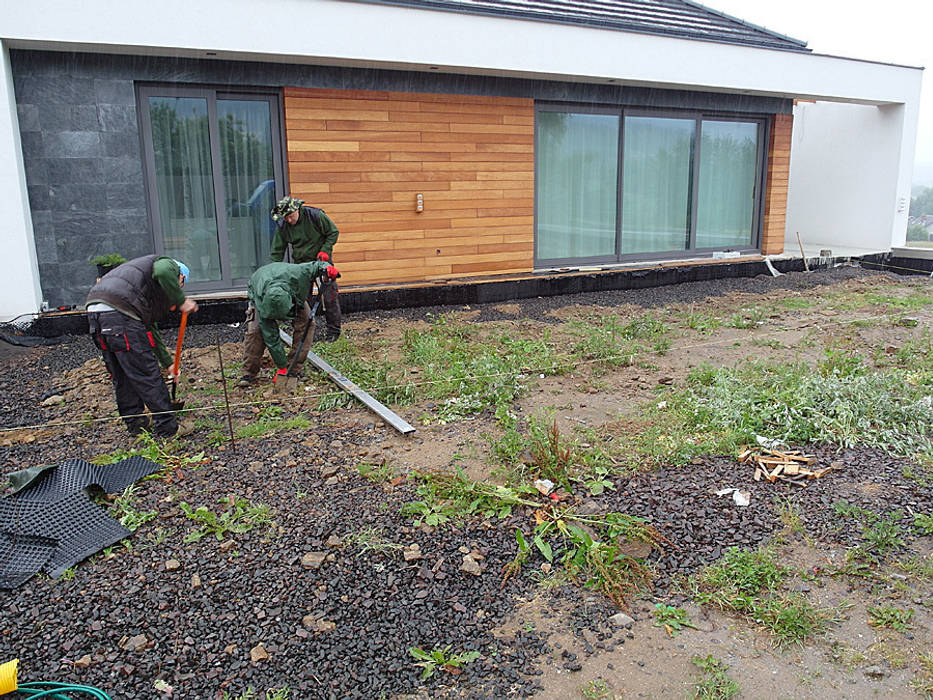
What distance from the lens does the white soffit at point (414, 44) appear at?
7.35 metres

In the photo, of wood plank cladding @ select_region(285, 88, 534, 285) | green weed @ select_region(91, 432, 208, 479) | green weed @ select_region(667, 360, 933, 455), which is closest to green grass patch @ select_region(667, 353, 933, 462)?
green weed @ select_region(667, 360, 933, 455)

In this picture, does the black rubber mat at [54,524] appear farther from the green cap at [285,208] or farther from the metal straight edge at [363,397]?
the green cap at [285,208]

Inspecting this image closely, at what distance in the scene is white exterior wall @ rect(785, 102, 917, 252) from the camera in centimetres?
1351

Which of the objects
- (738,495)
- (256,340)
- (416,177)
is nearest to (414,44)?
(416,177)

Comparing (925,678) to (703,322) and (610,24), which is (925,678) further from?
(610,24)

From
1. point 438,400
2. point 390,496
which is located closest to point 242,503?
point 390,496

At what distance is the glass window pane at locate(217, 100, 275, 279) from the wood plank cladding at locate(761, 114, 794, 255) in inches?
336

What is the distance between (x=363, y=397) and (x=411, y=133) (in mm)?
4948

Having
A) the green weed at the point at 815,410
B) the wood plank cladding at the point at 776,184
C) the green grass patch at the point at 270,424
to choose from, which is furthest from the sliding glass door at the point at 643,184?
the green grass patch at the point at 270,424

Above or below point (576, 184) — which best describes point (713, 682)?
below

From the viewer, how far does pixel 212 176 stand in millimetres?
8766

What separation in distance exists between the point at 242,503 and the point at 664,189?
9.79 metres

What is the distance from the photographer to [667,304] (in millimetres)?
9938

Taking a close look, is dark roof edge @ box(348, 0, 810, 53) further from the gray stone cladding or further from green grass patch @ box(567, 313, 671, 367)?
green grass patch @ box(567, 313, 671, 367)
